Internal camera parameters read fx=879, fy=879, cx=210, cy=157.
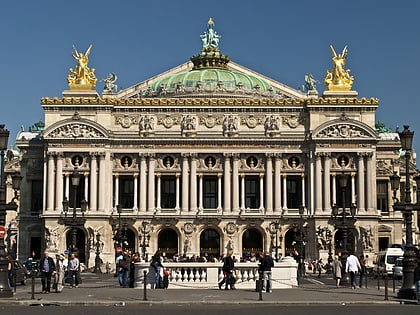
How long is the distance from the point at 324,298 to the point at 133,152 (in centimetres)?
5524

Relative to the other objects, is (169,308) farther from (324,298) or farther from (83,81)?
(83,81)

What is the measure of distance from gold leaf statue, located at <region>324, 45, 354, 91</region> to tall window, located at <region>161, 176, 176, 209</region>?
20.4 metres

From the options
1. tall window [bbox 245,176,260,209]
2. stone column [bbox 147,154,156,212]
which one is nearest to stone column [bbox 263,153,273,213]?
tall window [bbox 245,176,260,209]

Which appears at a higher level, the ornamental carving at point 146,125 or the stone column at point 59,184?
the ornamental carving at point 146,125

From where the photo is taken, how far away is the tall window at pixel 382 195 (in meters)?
101

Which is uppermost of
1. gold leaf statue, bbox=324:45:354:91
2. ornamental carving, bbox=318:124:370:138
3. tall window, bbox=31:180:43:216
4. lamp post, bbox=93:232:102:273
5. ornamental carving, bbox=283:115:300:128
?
gold leaf statue, bbox=324:45:354:91

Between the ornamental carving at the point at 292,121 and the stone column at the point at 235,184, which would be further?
the ornamental carving at the point at 292,121

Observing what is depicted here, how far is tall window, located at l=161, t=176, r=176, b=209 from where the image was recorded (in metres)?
96.4

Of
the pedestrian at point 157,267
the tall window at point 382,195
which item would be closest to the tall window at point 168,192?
the tall window at point 382,195

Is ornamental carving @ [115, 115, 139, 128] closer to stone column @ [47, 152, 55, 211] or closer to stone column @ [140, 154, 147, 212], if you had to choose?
stone column @ [140, 154, 147, 212]

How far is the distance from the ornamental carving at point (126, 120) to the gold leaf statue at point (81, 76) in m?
4.93

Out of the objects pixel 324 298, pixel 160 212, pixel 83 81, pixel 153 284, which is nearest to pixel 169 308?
pixel 324 298

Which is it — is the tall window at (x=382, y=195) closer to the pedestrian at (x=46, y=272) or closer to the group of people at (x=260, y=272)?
the group of people at (x=260, y=272)

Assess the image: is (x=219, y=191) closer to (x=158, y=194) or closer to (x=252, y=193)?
(x=252, y=193)
